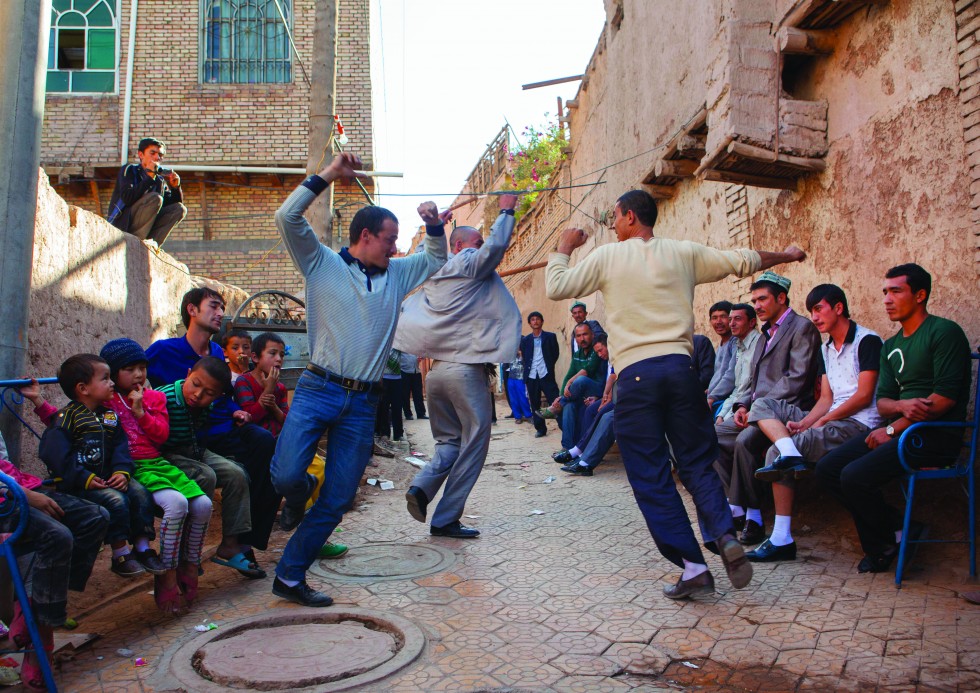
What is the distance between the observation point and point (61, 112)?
17.2 meters

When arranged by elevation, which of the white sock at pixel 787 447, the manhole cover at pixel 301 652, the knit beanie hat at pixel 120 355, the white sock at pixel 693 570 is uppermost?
the knit beanie hat at pixel 120 355

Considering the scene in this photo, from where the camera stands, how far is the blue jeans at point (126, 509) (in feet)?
11.2

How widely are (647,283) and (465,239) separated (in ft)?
6.77

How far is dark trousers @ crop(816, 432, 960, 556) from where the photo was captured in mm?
3982

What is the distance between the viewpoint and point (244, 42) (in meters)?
18.0

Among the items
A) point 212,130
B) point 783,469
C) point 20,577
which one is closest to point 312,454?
point 20,577

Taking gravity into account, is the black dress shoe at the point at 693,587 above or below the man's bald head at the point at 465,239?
below

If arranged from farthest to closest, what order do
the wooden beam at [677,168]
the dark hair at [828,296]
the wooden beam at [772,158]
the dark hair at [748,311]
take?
the wooden beam at [677,168]
the dark hair at [748,311]
the wooden beam at [772,158]
the dark hair at [828,296]

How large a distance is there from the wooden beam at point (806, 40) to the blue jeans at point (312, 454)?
4.31m

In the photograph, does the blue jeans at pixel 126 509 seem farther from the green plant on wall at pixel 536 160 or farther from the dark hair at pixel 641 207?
the green plant on wall at pixel 536 160

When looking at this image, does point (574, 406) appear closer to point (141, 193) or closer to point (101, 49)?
point (141, 193)

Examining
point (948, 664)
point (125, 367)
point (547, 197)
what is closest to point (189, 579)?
point (125, 367)

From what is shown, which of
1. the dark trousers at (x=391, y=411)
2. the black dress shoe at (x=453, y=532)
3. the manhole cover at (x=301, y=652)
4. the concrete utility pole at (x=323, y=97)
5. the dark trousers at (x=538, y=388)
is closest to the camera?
the manhole cover at (x=301, y=652)

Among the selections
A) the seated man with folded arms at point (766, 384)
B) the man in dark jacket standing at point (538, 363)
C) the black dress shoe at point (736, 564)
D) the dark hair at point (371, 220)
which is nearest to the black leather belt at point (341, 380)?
the dark hair at point (371, 220)
